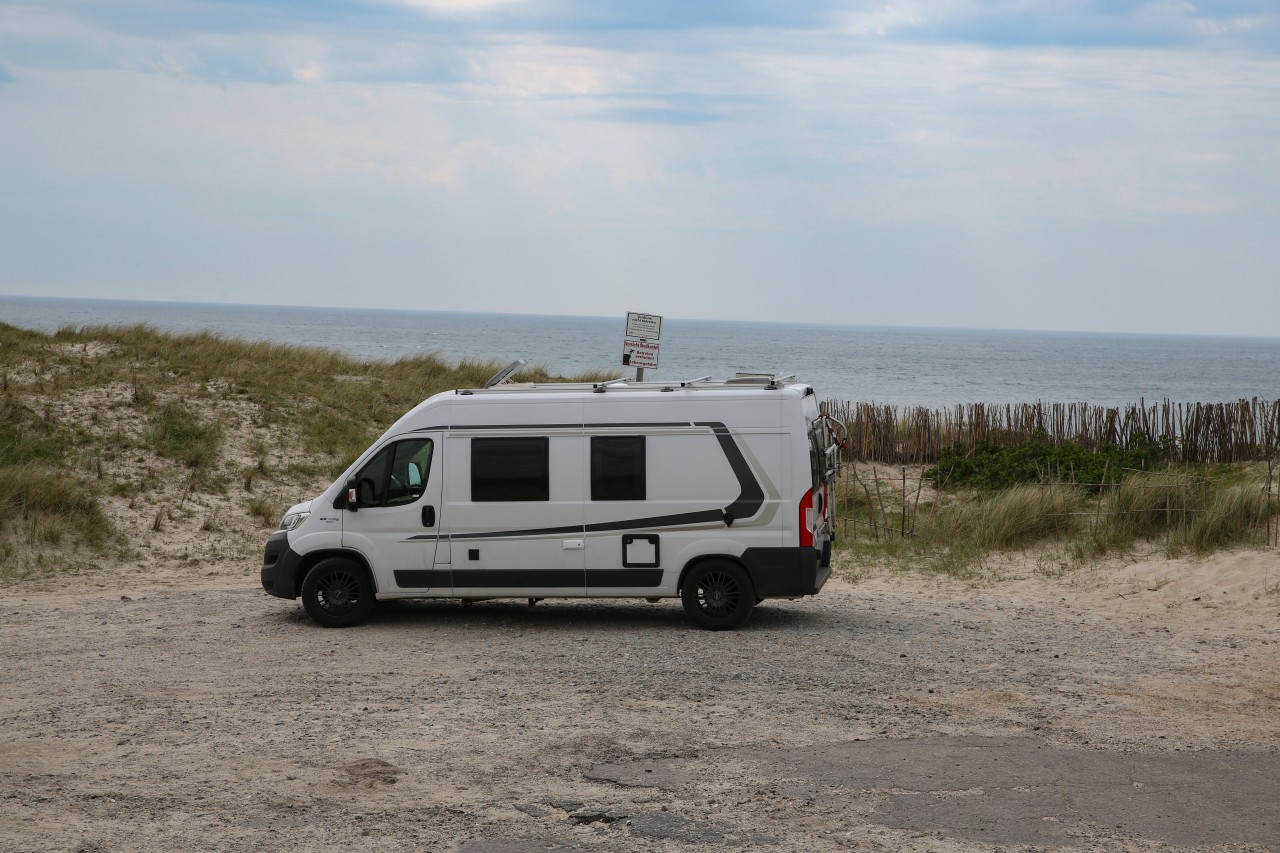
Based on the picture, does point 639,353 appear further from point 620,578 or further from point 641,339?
point 620,578

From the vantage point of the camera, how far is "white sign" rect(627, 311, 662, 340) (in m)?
14.0

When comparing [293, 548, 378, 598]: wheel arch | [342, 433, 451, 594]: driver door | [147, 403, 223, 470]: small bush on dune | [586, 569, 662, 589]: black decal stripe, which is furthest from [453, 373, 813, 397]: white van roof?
[147, 403, 223, 470]: small bush on dune

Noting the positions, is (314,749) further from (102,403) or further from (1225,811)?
(102,403)

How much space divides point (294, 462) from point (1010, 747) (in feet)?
48.9

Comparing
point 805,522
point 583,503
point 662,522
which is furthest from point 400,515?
point 805,522

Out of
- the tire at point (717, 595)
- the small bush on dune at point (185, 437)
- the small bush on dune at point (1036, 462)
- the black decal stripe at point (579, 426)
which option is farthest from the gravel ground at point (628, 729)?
the small bush on dune at point (1036, 462)

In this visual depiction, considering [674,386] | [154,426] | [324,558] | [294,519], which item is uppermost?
[674,386]

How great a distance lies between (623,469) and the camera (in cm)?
1095

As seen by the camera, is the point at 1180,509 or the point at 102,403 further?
the point at 102,403

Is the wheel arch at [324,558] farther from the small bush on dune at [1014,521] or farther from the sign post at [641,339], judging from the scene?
the small bush on dune at [1014,521]

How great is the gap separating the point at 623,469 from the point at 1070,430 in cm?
1561

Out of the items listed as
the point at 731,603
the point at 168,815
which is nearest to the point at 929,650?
the point at 731,603

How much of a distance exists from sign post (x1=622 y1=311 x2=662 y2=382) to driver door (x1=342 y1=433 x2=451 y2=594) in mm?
3507

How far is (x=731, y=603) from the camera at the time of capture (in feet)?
Result: 36.3
